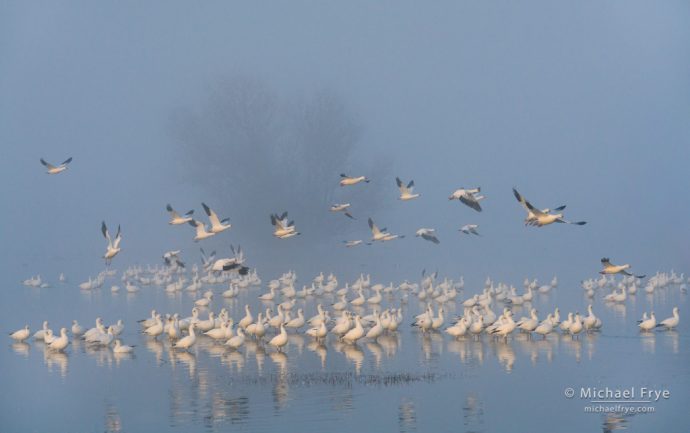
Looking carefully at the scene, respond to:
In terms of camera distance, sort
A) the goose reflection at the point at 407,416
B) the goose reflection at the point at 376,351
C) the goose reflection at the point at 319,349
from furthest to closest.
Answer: the goose reflection at the point at 319,349
the goose reflection at the point at 376,351
the goose reflection at the point at 407,416

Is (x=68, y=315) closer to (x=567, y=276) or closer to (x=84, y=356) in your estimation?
(x=84, y=356)

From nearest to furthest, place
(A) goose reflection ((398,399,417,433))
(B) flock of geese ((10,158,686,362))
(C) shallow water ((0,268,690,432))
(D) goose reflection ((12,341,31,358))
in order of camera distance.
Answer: (A) goose reflection ((398,399,417,433)), (C) shallow water ((0,268,690,432)), (B) flock of geese ((10,158,686,362)), (D) goose reflection ((12,341,31,358))

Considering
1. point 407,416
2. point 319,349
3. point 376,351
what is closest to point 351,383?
point 407,416

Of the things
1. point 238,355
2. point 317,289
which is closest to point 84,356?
point 238,355

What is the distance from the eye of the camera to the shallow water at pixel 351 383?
17.8 meters

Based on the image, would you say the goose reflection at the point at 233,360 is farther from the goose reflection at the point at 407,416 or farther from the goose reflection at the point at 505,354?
the goose reflection at the point at 505,354

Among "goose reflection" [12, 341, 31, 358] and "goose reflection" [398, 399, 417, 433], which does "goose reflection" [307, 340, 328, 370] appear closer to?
"goose reflection" [398, 399, 417, 433]

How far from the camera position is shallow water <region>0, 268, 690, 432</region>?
17781mm

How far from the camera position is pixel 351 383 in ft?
67.7

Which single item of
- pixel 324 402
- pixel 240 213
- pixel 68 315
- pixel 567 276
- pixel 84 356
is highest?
pixel 240 213

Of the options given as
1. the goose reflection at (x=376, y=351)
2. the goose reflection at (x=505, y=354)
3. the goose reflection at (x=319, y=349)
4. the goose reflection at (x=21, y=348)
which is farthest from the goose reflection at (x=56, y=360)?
the goose reflection at (x=505, y=354)

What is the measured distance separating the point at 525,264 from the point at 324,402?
46.5 metres

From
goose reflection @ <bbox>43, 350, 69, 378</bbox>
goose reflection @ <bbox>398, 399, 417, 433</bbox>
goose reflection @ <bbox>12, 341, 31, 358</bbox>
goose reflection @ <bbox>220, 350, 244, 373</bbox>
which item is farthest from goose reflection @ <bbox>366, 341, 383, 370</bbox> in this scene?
goose reflection @ <bbox>12, 341, 31, 358</bbox>

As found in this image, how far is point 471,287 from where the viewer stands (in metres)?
46.0
